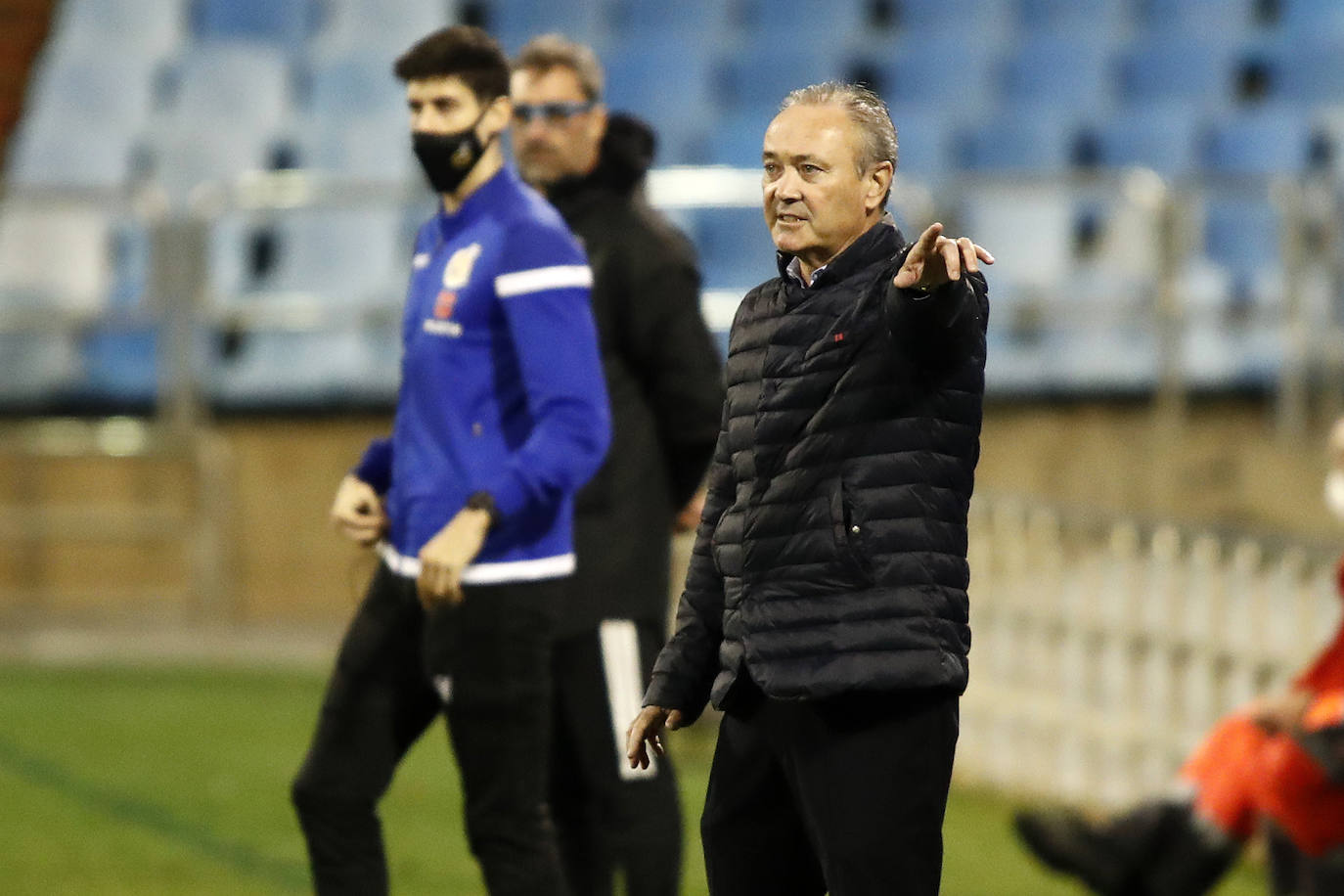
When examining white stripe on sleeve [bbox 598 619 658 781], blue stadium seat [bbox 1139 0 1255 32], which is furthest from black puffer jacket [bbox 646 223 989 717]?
blue stadium seat [bbox 1139 0 1255 32]

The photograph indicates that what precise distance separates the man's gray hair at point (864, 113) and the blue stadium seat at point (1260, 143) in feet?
34.6

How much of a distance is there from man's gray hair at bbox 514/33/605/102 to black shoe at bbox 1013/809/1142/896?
7.25 feet

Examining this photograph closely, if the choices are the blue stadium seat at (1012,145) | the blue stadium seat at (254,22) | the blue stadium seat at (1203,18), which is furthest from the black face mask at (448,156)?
the blue stadium seat at (1203,18)

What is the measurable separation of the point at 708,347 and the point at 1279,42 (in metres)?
9.35

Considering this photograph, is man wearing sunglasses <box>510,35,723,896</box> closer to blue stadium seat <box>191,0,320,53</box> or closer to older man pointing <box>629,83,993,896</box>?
older man pointing <box>629,83,993,896</box>

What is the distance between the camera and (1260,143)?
13.6m

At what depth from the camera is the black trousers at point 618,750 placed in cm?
515

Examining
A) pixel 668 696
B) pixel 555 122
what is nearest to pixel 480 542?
pixel 668 696

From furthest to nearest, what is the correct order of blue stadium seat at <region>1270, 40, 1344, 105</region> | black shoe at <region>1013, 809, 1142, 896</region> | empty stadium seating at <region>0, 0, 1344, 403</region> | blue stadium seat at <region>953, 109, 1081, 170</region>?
blue stadium seat at <region>1270, 40, 1344, 105</region> → blue stadium seat at <region>953, 109, 1081, 170</region> → empty stadium seating at <region>0, 0, 1344, 403</region> → black shoe at <region>1013, 809, 1142, 896</region>

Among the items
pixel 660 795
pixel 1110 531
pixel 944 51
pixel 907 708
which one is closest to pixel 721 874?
pixel 907 708

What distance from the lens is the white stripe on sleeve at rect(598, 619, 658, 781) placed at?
5.15 metres

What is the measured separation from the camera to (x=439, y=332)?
4363 mm

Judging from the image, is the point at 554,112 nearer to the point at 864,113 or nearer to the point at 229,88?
the point at 864,113

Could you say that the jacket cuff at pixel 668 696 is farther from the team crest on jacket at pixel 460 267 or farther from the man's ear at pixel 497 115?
the man's ear at pixel 497 115
